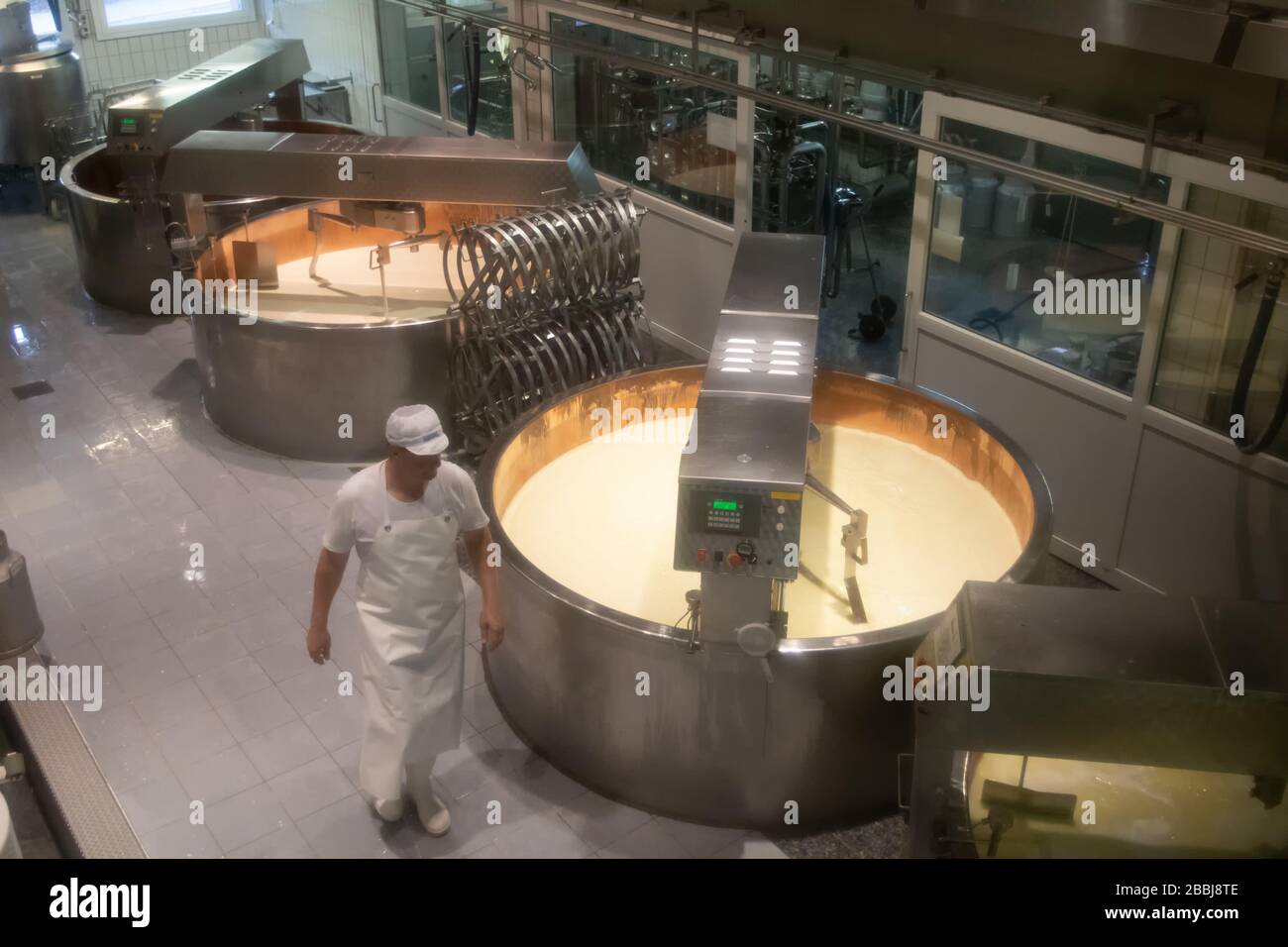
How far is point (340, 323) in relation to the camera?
5.59m

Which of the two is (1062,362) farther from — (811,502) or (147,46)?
(147,46)

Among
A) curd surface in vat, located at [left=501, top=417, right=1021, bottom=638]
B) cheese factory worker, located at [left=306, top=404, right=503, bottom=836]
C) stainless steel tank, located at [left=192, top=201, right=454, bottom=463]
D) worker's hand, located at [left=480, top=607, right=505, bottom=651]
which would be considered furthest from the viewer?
stainless steel tank, located at [left=192, top=201, right=454, bottom=463]

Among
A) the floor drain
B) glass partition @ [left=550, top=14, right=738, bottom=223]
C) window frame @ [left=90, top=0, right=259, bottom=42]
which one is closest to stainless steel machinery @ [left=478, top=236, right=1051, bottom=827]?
glass partition @ [left=550, top=14, right=738, bottom=223]

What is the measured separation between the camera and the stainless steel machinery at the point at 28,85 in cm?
872

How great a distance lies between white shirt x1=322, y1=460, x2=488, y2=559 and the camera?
3.26 meters

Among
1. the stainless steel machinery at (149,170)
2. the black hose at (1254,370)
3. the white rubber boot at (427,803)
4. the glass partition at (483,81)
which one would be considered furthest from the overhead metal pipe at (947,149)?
the white rubber boot at (427,803)

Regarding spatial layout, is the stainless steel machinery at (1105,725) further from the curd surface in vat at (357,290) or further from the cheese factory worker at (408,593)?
the curd surface in vat at (357,290)

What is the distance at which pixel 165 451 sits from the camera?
18.7 ft

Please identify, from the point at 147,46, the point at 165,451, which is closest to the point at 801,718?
the point at 165,451

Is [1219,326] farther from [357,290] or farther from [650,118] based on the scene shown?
[357,290]

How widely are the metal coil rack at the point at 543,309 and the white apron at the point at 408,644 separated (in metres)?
1.75

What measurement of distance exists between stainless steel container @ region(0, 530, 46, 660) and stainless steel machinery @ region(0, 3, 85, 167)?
5.72 meters

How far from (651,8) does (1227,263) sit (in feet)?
10.4

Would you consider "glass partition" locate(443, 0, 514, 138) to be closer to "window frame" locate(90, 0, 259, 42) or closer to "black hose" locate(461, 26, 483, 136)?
"black hose" locate(461, 26, 483, 136)
